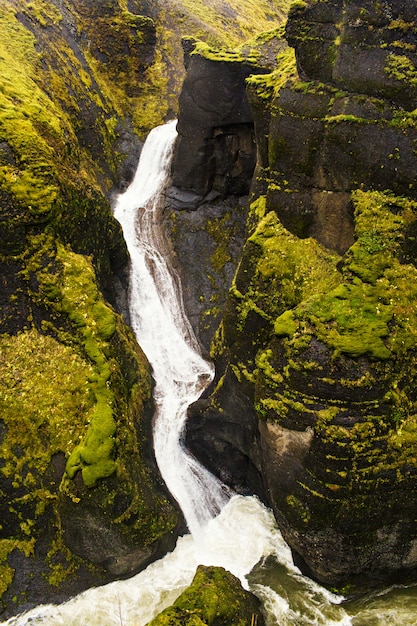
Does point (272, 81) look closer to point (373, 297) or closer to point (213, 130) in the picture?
point (213, 130)

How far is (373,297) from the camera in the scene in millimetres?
12555

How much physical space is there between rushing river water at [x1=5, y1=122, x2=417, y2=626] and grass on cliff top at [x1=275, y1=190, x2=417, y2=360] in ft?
25.3

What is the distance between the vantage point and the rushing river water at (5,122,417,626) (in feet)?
44.8

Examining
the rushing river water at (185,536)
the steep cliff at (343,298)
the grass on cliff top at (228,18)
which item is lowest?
the rushing river water at (185,536)

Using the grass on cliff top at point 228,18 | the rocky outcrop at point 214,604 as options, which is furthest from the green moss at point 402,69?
the grass on cliff top at point 228,18

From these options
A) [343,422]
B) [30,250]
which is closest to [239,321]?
[343,422]

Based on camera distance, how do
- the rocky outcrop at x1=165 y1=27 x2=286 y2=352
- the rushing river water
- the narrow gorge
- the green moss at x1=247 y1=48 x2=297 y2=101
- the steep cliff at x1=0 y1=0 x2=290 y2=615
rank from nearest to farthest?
the narrow gorge < the rushing river water < the steep cliff at x1=0 y1=0 x2=290 y2=615 < the green moss at x1=247 y1=48 x2=297 y2=101 < the rocky outcrop at x1=165 y1=27 x2=286 y2=352

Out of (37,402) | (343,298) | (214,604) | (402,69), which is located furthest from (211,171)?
(214,604)

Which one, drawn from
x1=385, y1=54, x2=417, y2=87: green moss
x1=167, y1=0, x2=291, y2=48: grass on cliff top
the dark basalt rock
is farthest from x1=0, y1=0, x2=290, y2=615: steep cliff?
x1=167, y1=0, x2=291, y2=48: grass on cliff top

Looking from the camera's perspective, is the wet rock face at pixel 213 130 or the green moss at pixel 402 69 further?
the wet rock face at pixel 213 130

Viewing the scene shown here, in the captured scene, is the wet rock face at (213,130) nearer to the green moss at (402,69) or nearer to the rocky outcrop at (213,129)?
the rocky outcrop at (213,129)

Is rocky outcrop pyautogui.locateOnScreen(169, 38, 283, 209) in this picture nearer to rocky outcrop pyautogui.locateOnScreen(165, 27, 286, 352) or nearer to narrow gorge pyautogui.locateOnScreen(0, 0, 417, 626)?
rocky outcrop pyautogui.locateOnScreen(165, 27, 286, 352)

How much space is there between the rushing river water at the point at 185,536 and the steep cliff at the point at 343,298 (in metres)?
0.97

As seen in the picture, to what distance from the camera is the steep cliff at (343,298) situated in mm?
12367
